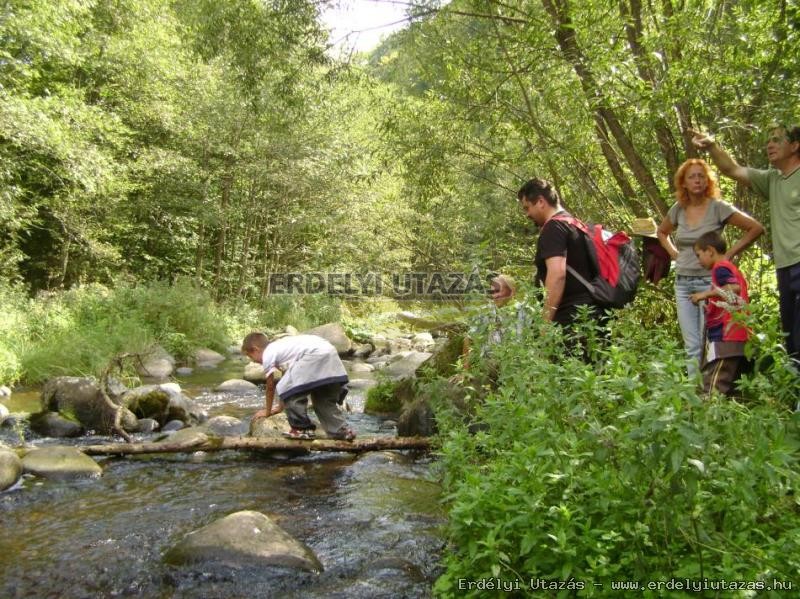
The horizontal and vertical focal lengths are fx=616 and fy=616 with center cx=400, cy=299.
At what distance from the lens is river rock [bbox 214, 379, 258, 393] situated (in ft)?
32.5

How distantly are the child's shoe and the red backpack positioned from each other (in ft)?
10.1

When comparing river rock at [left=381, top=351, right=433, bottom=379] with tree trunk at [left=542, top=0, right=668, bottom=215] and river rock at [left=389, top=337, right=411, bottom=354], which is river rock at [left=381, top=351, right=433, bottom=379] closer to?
river rock at [left=389, top=337, right=411, bottom=354]

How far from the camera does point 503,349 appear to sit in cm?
317

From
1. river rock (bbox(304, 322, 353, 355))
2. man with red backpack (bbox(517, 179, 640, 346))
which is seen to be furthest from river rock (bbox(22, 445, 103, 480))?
river rock (bbox(304, 322, 353, 355))

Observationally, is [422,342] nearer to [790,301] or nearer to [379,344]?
[379,344]

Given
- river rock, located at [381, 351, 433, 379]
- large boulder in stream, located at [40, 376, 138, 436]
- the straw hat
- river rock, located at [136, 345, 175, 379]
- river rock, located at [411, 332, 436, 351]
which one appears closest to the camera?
the straw hat

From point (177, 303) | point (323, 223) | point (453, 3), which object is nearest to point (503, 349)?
point (453, 3)

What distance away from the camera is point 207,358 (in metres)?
13.5

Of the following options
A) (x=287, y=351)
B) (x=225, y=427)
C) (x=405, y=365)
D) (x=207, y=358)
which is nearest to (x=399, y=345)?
(x=207, y=358)

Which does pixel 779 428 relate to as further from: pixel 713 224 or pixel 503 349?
pixel 713 224

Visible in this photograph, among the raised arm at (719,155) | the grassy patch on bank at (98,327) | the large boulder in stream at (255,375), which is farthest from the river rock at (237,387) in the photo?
the raised arm at (719,155)

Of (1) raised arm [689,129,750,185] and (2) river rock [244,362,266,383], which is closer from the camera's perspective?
(1) raised arm [689,129,750,185]

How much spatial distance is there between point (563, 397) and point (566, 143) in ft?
13.7

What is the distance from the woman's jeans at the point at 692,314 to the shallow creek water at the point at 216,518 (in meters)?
2.06
